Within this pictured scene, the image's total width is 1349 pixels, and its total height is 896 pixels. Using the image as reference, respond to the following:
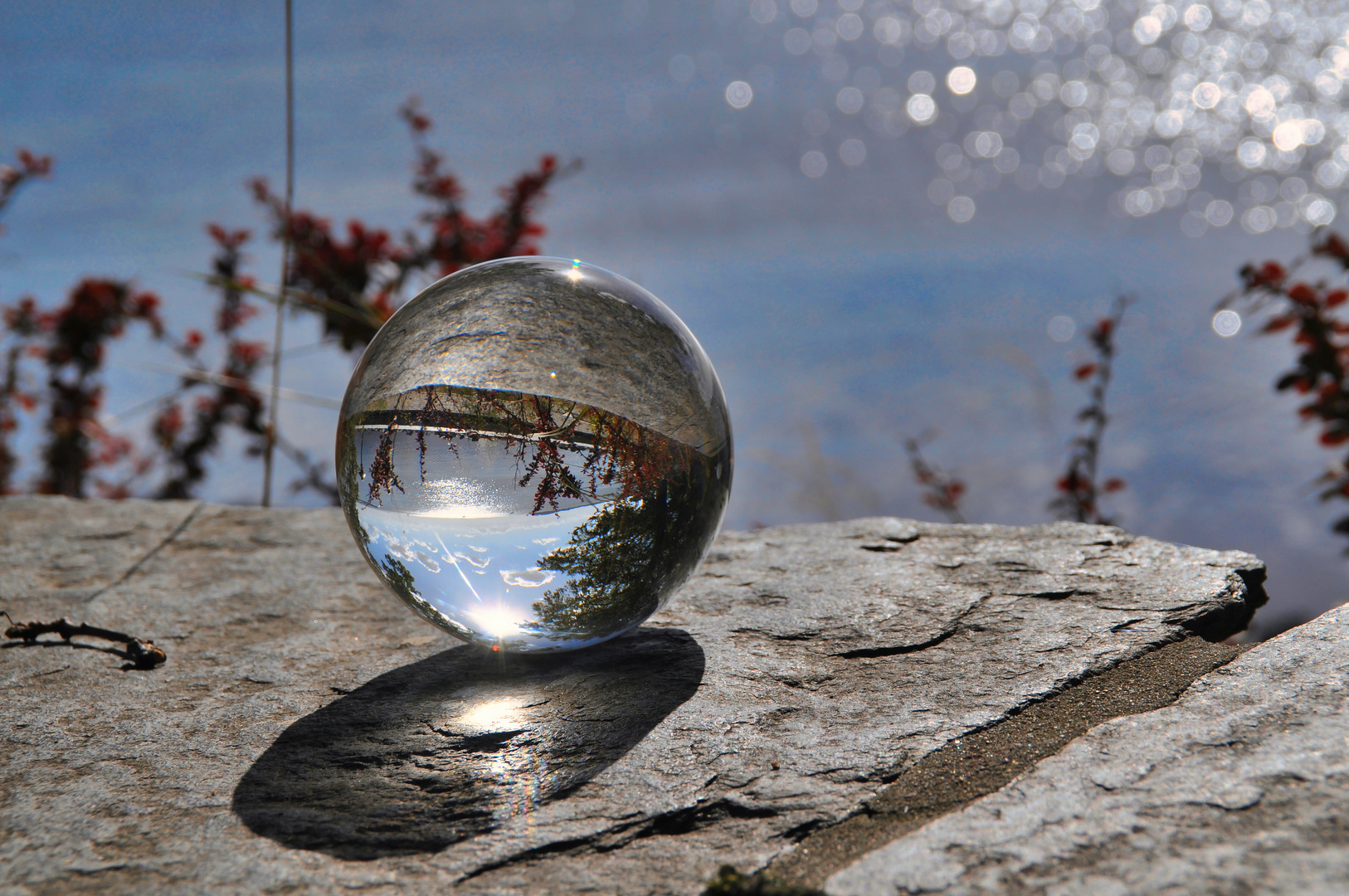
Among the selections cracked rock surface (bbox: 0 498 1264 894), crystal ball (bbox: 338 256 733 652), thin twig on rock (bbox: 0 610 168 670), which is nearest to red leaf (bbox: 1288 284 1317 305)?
cracked rock surface (bbox: 0 498 1264 894)

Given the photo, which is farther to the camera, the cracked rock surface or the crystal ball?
the crystal ball

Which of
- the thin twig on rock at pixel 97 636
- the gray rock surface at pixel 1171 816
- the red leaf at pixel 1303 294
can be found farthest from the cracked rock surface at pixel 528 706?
the red leaf at pixel 1303 294

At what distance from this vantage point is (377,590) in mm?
2928

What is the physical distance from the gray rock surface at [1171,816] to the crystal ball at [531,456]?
87 cm

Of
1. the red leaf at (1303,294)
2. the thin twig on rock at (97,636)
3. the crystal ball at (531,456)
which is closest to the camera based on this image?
the crystal ball at (531,456)

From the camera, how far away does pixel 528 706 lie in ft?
6.82

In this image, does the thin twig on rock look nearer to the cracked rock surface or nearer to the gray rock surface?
the cracked rock surface

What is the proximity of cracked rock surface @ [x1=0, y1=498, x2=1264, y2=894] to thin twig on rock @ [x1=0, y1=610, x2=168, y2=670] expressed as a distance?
0.17ft

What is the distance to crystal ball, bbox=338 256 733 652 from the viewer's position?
76.7 inches

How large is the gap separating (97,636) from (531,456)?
1.44 metres

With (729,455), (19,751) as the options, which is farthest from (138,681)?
(729,455)

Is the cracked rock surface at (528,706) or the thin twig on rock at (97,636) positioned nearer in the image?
the cracked rock surface at (528,706)

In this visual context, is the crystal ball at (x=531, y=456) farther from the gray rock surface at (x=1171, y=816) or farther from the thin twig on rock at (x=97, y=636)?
the gray rock surface at (x=1171, y=816)

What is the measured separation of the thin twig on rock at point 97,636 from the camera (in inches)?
93.5
